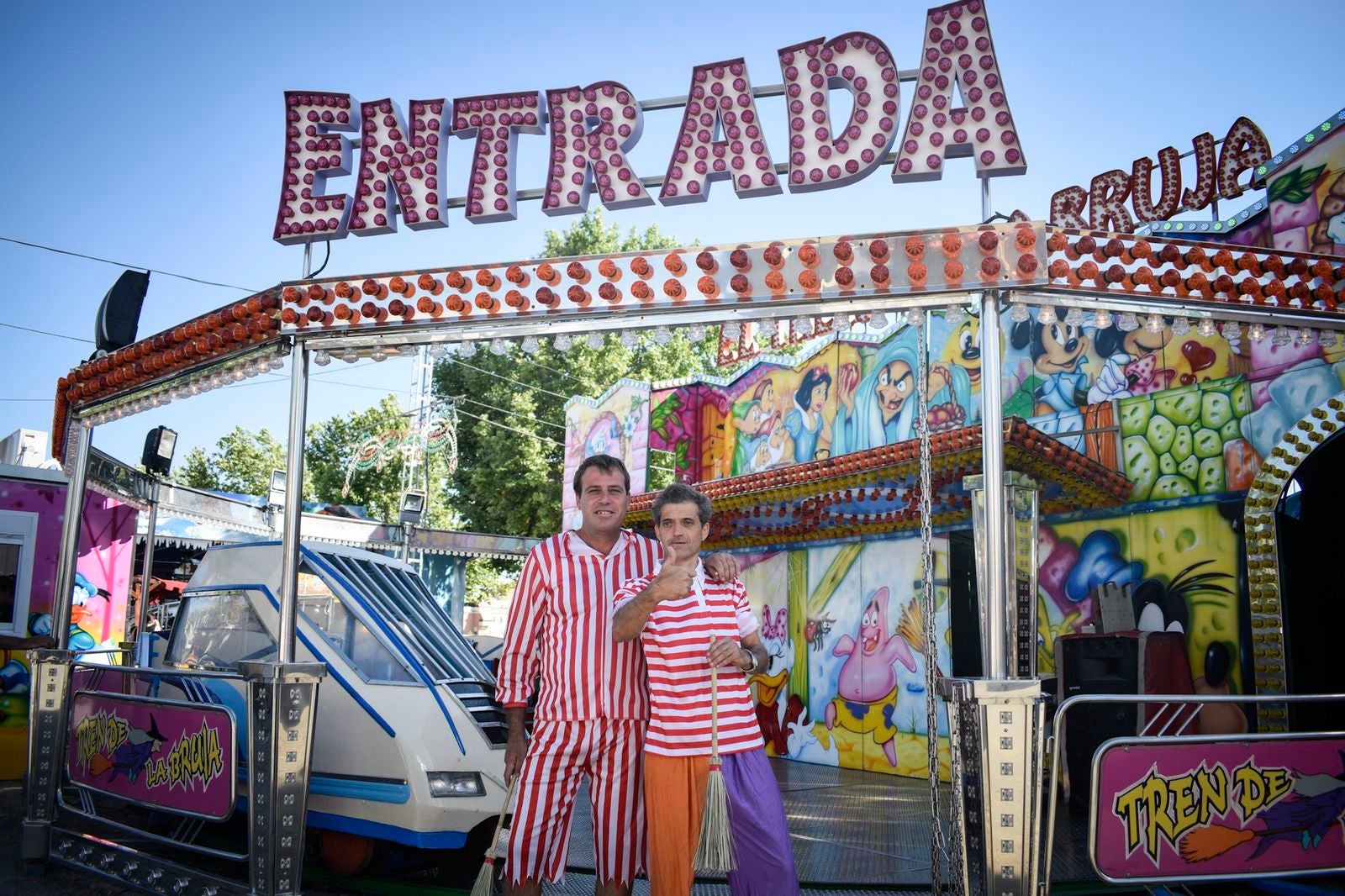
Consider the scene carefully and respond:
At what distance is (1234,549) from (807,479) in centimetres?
418

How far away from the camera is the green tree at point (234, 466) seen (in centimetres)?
3753

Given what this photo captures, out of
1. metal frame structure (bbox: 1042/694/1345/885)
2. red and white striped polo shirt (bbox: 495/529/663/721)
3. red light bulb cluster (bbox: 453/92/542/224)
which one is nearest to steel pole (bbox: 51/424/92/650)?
red light bulb cluster (bbox: 453/92/542/224)

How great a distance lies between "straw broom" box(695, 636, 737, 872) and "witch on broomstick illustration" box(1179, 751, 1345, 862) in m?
2.09

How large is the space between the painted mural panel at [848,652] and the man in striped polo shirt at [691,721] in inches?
306

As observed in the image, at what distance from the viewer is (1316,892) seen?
5.24 m

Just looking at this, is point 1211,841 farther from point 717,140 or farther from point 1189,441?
point 1189,441

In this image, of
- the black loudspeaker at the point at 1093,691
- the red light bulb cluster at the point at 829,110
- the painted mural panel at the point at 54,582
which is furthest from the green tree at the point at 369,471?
the red light bulb cluster at the point at 829,110

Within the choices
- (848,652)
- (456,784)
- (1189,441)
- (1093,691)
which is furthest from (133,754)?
(1189,441)

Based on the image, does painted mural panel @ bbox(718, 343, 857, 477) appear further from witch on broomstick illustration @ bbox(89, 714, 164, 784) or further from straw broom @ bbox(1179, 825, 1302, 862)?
straw broom @ bbox(1179, 825, 1302, 862)

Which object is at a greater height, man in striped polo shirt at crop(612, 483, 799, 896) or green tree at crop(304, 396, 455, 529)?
green tree at crop(304, 396, 455, 529)

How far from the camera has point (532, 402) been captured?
2745cm

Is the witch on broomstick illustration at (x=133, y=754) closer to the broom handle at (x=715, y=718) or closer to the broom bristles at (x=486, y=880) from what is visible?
the broom bristles at (x=486, y=880)

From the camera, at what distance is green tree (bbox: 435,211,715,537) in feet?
86.4

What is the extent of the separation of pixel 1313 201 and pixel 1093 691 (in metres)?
4.52
